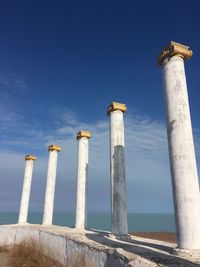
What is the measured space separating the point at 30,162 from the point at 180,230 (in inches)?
798

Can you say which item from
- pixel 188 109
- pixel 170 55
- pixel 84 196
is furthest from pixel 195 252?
pixel 84 196

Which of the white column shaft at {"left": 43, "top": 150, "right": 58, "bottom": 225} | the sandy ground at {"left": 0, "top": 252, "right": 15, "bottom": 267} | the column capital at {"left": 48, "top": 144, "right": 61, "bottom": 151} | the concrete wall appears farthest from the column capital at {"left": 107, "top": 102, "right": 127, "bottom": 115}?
the white column shaft at {"left": 43, "top": 150, "right": 58, "bottom": 225}

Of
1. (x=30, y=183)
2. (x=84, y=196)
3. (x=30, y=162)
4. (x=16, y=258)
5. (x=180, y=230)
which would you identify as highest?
(x=30, y=162)

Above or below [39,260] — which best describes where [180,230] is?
above

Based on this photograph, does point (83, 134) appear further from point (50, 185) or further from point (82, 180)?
point (50, 185)

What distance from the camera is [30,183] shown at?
2616 cm

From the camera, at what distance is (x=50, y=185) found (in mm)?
23141

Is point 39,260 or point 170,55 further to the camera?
point 39,260

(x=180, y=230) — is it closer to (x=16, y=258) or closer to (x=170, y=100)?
(x=170, y=100)

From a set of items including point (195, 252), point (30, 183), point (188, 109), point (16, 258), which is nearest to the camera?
point (195, 252)

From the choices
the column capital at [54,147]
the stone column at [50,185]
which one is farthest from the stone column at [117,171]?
the stone column at [50,185]

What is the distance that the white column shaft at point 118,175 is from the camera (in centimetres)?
1348

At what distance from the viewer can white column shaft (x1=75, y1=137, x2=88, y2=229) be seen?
1900 centimetres

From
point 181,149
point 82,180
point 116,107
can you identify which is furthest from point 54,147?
point 181,149
